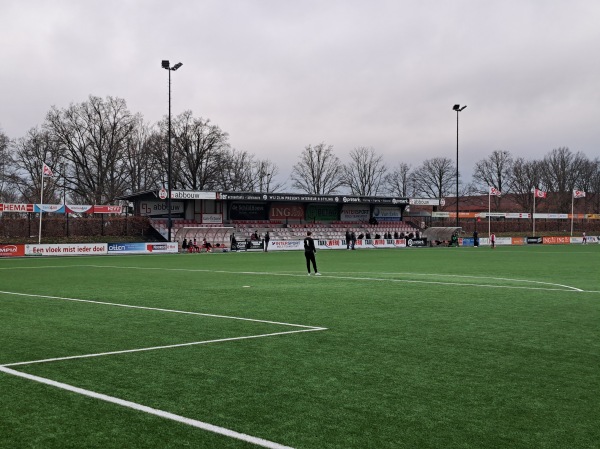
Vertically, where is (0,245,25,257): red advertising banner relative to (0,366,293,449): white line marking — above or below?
above

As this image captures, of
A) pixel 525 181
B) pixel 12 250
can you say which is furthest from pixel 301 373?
pixel 525 181

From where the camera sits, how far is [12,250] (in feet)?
144

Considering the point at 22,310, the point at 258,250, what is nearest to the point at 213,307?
the point at 22,310

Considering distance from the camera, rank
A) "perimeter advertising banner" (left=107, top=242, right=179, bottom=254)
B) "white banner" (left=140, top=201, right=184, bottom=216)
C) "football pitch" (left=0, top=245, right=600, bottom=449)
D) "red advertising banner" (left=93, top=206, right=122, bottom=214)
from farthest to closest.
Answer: "white banner" (left=140, top=201, right=184, bottom=216)
"red advertising banner" (left=93, top=206, right=122, bottom=214)
"perimeter advertising banner" (left=107, top=242, right=179, bottom=254)
"football pitch" (left=0, top=245, right=600, bottom=449)

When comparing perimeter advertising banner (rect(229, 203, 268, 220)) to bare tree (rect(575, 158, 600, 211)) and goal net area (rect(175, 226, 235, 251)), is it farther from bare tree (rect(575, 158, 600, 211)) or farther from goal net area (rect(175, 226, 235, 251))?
bare tree (rect(575, 158, 600, 211))

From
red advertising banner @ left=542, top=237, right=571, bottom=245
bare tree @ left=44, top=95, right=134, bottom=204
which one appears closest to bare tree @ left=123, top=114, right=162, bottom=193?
bare tree @ left=44, top=95, right=134, bottom=204

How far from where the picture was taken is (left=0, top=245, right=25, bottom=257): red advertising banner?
143ft

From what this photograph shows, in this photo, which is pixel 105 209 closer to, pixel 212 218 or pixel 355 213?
pixel 212 218

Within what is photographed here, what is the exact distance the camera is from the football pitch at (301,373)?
17.3 feet

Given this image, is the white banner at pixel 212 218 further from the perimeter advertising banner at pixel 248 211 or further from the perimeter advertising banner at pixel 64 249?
the perimeter advertising banner at pixel 64 249

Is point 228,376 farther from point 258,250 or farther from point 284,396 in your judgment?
point 258,250

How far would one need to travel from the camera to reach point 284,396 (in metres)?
6.39

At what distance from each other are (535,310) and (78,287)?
13.8m

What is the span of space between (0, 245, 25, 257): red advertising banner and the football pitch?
104ft
